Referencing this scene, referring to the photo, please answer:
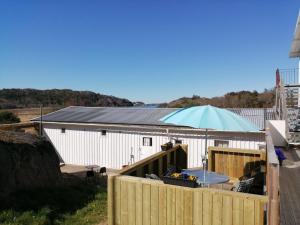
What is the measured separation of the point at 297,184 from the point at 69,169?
12015 mm

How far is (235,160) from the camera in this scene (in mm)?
7613

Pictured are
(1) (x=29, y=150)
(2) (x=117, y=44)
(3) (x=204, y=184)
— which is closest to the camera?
(3) (x=204, y=184)

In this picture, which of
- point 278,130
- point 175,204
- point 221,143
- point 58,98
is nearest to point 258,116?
point 221,143

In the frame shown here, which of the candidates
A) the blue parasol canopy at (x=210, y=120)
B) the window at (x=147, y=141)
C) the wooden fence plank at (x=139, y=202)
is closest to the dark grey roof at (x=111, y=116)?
the window at (x=147, y=141)

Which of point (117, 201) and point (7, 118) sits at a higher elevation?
point (7, 118)

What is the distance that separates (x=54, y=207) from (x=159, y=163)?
8.72 ft

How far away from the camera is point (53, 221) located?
5594 millimetres

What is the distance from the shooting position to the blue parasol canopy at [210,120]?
4.65 meters

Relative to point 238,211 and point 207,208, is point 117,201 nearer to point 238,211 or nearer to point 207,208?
point 207,208

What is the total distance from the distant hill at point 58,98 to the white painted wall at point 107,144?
42385mm

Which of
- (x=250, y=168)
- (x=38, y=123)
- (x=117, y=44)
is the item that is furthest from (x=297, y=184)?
(x=117, y=44)

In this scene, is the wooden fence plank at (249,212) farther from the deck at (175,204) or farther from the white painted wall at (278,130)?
the white painted wall at (278,130)

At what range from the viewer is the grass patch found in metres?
5.47

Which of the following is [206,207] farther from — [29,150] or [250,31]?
[250,31]
